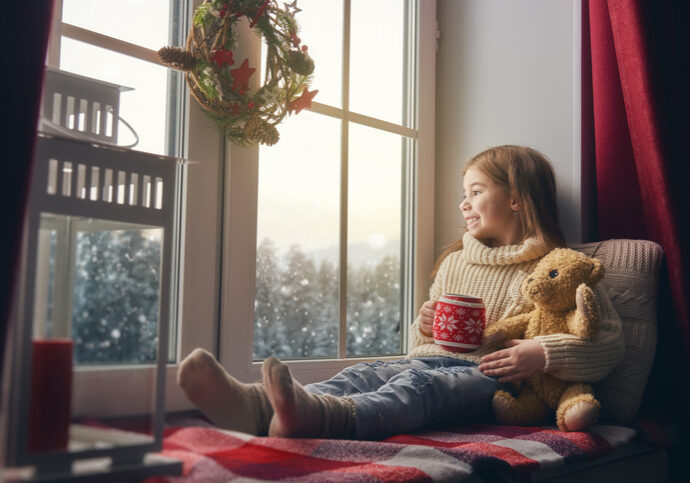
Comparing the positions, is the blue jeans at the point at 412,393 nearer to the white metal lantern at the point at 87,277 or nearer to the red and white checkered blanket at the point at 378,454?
the red and white checkered blanket at the point at 378,454

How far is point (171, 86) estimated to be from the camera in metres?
1.38

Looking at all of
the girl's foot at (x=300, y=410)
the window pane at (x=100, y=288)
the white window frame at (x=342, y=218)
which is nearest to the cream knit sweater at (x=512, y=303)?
the white window frame at (x=342, y=218)

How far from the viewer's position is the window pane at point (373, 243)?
5.76ft

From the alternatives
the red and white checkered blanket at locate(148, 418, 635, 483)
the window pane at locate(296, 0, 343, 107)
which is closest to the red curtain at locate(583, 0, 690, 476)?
the red and white checkered blanket at locate(148, 418, 635, 483)

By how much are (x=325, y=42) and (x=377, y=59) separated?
220 mm

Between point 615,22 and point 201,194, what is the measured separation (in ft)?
3.63

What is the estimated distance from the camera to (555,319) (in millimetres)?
1372

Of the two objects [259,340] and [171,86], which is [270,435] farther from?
[171,86]

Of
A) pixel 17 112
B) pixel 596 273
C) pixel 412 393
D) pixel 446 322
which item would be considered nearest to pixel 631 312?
pixel 596 273

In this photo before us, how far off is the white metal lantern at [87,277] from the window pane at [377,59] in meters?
1.11

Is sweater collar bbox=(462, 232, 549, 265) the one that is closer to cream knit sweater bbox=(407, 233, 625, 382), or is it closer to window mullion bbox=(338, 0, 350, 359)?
cream knit sweater bbox=(407, 233, 625, 382)

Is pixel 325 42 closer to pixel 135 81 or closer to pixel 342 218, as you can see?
pixel 342 218

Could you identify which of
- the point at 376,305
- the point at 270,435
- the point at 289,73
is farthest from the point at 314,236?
the point at 270,435

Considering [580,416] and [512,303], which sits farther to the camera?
[512,303]
